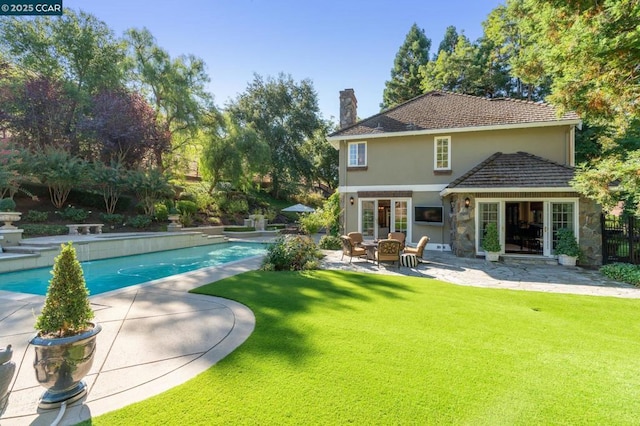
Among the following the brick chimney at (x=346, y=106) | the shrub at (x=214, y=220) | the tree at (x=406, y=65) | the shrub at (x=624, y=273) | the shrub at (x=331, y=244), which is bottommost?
the shrub at (x=624, y=273)

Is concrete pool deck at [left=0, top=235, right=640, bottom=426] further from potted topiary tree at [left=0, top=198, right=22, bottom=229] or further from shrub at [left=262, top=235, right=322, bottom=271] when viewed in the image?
potted topiary tree at [left=0, top=198, right=22, bottom=229]

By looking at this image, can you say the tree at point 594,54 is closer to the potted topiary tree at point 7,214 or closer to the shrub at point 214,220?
the potted topiary tree at point 7,214

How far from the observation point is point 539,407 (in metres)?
2.98

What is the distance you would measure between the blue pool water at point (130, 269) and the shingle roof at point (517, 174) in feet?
37.7

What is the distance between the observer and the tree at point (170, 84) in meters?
24.3

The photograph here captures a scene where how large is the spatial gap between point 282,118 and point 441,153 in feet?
81.4

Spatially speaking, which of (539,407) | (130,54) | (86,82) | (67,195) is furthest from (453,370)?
(130,54)

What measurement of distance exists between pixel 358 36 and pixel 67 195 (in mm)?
19010

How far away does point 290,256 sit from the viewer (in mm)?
9984

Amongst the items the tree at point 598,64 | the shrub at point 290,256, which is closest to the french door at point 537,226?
the tree at point 598,64

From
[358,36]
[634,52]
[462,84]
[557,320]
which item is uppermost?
[462,84]

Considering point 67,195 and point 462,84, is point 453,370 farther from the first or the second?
point 462,84

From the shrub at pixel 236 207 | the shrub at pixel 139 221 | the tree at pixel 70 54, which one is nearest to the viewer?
the shrub at pixel 139 221

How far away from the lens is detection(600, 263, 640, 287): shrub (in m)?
8.81
